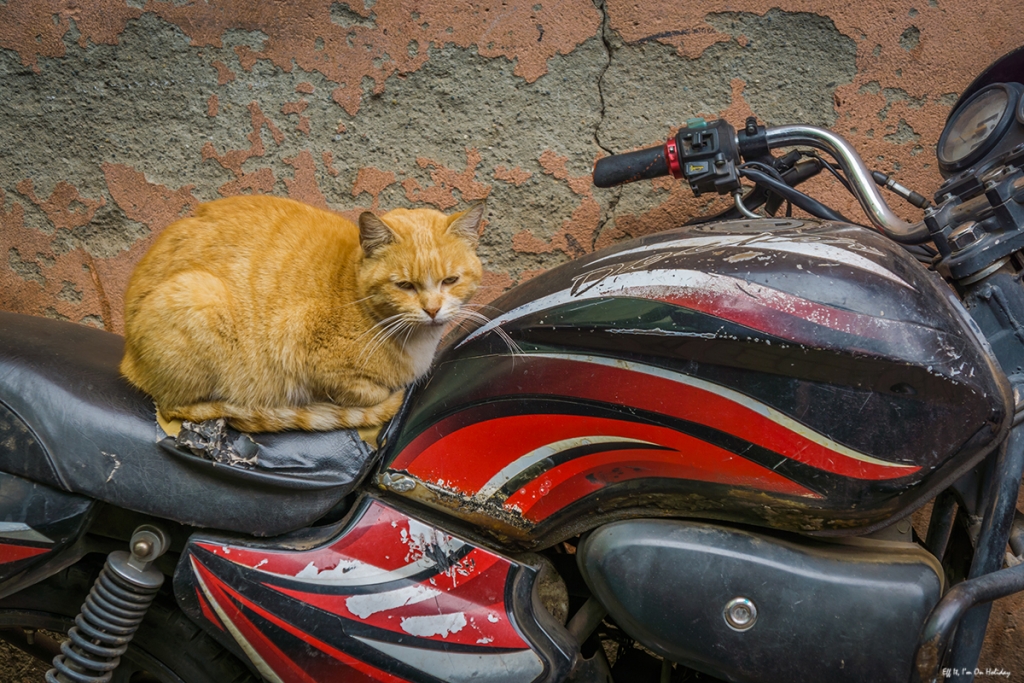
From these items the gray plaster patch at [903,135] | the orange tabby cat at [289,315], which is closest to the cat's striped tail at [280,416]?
the orange tabby cat at [289,315]

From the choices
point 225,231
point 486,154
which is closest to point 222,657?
point 225,231

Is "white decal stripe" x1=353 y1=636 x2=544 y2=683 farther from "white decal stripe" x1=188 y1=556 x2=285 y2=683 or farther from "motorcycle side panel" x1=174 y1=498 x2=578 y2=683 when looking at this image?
"white decal stripe" x1=188 y1=556 x2=285 y2=683

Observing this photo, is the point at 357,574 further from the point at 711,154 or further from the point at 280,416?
the point at 711,154

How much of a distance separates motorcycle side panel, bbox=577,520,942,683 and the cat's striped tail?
47 centimetres

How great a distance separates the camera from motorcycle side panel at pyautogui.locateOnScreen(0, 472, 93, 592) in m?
1.07

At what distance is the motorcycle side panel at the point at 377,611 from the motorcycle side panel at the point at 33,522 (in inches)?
7.5

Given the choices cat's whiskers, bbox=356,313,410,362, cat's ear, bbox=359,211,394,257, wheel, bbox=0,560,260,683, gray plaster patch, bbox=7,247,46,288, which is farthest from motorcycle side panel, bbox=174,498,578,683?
gray plaster patch, bbox=7,247,46,288

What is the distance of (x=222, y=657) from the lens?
3.86 ft

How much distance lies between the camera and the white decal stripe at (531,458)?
3.20ft

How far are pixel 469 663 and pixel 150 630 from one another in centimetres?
57

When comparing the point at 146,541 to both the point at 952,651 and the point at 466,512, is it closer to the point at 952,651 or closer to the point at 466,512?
the point at 466,512

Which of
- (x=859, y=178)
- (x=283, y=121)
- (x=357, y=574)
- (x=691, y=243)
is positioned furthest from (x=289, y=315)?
(x=859, y=178)

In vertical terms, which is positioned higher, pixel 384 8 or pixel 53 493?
pixel 384 8

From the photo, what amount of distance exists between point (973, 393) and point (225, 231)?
1.21 meters
